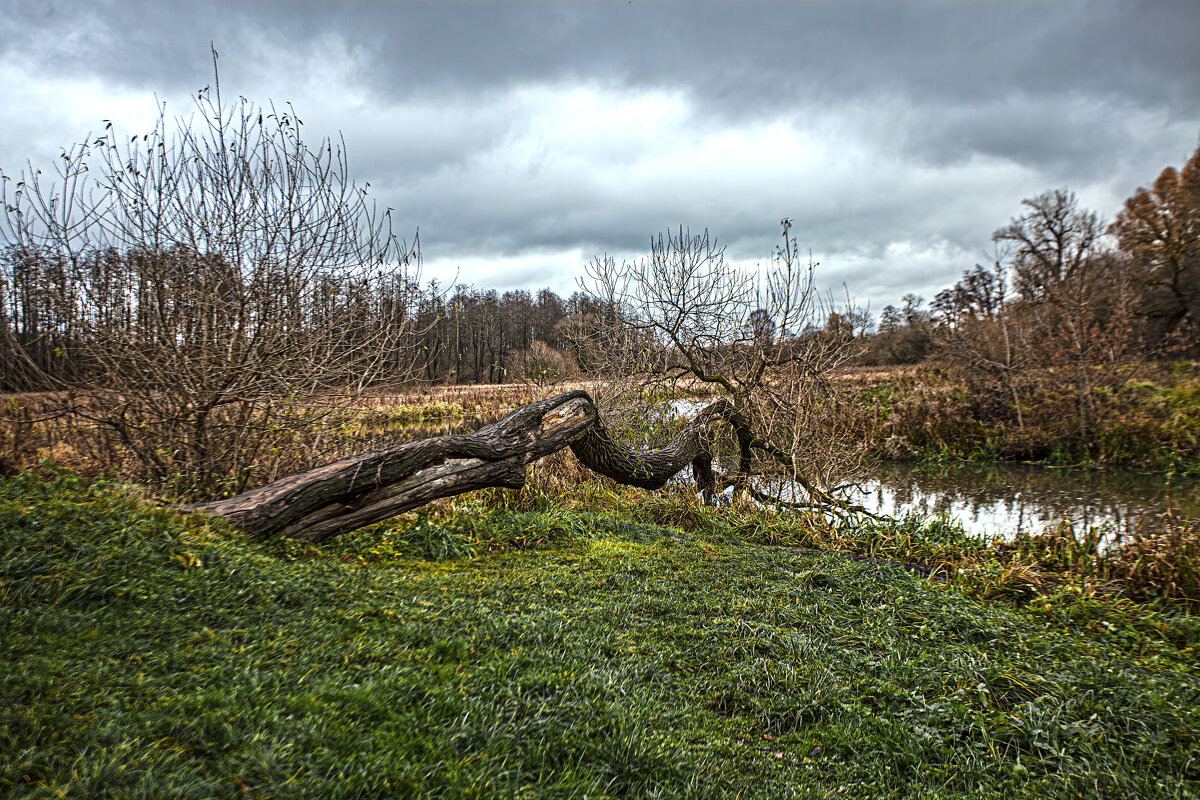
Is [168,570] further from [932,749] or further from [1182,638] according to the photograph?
[1182,638]

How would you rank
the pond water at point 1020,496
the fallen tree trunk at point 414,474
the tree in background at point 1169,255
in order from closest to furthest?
1. the fallen tree trunk at point 414,474
2. the pond water at point 1020,496
3. the tree in background at point 1169,255

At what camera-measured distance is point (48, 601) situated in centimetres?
264

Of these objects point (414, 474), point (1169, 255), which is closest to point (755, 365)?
point (414, 474)

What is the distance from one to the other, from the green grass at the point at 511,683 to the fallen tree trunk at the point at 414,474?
333mm

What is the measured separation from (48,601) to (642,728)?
9.10 ft

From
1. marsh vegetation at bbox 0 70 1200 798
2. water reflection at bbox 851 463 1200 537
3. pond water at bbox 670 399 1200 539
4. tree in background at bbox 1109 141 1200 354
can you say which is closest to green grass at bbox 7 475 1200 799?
marsh vegetation at bbox 0 70 1200 798

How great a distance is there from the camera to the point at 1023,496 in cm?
1134

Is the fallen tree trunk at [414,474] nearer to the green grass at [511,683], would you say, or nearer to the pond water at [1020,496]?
the green grass at [511,683]

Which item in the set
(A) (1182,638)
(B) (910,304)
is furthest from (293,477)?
(B) (910,304)

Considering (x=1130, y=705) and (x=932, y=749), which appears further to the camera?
(x=1130, y=705)

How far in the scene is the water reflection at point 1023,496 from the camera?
9.52 metres

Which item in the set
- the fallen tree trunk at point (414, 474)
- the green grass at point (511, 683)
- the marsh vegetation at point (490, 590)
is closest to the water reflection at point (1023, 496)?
the marsh vegetation at point (490, 590)

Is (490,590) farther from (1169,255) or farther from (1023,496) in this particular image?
(1169,255)

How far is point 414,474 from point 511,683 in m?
3.06
